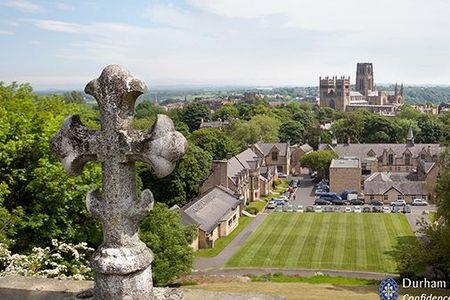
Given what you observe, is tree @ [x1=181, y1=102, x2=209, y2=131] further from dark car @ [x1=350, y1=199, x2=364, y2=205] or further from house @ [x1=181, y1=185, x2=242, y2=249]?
house @ [x1=181, y1=185, x2=242, y2=249]

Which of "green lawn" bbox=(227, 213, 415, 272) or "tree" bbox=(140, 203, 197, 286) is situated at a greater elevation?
"tree" bbox=(140, 203, 197, 286)

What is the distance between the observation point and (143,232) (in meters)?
30.0

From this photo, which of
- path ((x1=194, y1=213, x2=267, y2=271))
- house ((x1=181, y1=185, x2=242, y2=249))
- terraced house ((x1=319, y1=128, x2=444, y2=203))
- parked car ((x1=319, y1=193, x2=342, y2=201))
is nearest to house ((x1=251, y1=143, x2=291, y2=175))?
terraced house ((x1=319, y1=128, x2=444, y2=203))

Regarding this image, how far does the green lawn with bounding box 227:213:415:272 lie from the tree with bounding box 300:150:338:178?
19.3 meters

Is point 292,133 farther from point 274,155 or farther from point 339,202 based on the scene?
point 339,202

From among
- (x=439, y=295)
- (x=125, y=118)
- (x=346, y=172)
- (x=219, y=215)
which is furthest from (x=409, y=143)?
(x=125, y=118)

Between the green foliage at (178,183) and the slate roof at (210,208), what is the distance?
2.17 m

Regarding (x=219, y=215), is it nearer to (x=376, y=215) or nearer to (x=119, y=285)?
(x=376, y=215)

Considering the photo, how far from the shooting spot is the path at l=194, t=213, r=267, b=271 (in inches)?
1489

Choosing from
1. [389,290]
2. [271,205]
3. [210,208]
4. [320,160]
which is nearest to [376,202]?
[271,205]

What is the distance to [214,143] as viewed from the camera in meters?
71.5

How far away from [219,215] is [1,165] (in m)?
31.6

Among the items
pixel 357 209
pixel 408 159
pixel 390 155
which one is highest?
Result: pixel 390 155

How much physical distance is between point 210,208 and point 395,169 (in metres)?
42.0
